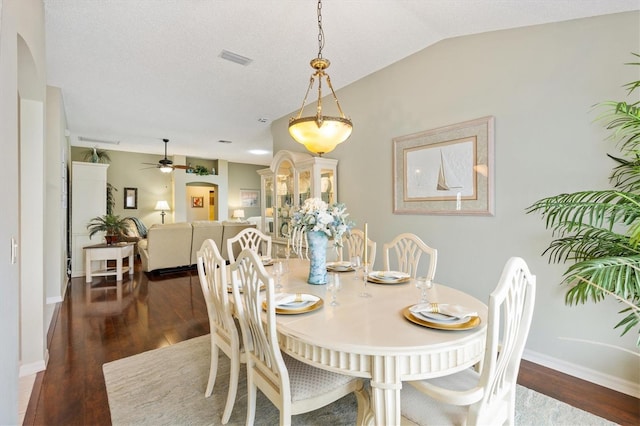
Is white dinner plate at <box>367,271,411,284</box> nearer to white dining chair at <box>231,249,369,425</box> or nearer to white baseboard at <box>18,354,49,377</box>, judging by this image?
white dining chair at <box>231,249,369,425</box>

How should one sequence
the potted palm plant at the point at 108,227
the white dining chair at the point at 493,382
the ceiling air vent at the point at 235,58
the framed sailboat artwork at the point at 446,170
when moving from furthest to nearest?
the potted palm plant at the point at 108,227
the ceiling air vent at the point at 235,58
the framed sailboat artwork at the point at 446,170
the white dining chair at the point at 493,382

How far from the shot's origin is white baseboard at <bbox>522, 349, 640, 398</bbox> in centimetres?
204

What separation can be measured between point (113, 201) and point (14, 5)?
7512 millimetres

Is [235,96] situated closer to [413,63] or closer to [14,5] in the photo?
[413,63]

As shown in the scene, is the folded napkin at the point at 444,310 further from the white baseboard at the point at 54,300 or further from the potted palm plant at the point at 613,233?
the white baseboard at the point at 54,300

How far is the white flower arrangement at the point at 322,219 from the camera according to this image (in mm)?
1977

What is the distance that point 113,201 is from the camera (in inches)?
313

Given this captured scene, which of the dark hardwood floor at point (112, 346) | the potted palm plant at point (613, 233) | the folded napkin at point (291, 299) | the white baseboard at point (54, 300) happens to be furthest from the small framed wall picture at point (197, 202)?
the potted palm plant at point (613, 233)

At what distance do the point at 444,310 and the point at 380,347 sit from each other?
1.55 feet

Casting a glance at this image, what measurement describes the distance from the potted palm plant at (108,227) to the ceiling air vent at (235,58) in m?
3.94

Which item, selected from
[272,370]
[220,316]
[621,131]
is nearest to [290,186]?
[220,316]

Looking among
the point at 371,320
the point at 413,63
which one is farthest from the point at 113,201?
the point at 371,320

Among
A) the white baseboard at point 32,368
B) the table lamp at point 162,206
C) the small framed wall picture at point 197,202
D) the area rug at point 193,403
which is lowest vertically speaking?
the area rug at point 193,403

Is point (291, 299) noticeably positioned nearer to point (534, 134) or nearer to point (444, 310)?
point (444, 310)
